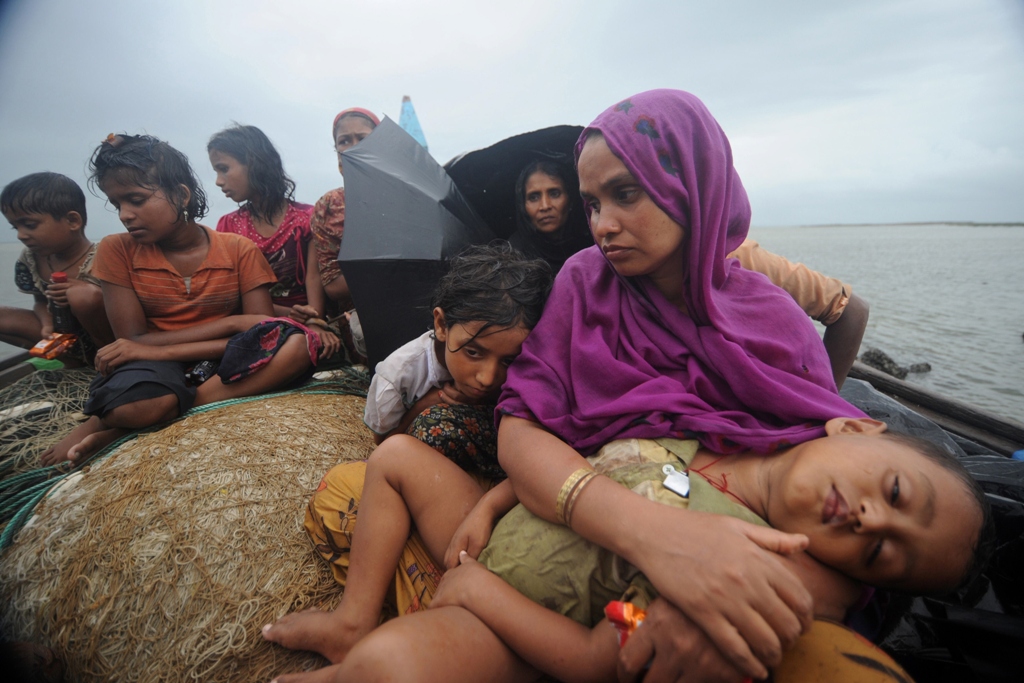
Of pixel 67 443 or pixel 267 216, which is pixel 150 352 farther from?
pixel 267 216

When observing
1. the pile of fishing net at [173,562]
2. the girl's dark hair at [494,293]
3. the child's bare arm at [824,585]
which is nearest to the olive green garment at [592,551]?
the child's bare arm at [824,585]

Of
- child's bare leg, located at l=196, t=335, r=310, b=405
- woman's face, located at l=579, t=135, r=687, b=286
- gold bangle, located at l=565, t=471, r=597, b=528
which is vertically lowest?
child's bare leg, located at l=196, t=335, r=310, b=405

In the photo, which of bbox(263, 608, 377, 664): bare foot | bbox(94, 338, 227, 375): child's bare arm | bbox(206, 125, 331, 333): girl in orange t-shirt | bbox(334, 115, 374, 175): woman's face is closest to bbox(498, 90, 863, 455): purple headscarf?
bbox(263, 608, 377, 664): bare foot

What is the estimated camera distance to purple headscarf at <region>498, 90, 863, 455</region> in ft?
4.46

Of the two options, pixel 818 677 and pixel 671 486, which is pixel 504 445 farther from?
pixel 818 677

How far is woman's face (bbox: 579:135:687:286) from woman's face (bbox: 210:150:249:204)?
11.1ft

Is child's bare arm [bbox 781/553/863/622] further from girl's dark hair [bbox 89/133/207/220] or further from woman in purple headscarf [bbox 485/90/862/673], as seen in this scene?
girl's dark hair [bbox 89/133/207/220]

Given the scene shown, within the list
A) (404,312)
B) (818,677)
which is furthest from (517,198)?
(818,677)

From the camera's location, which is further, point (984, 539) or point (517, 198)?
point (517, 198)

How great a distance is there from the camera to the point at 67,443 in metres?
2.43

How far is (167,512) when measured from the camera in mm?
1854

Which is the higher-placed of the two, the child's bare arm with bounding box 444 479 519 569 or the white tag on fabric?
the white tag on fabric

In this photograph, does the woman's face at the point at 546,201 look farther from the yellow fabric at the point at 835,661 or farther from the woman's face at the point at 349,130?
the yellow fabric at the point at 835,661

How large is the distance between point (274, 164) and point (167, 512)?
2973mm
